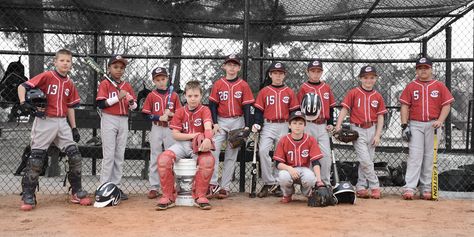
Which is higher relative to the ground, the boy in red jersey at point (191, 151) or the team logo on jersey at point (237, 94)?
the team logo on jersey at point (237, 94)

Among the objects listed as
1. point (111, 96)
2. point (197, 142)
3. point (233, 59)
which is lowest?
point (197, 142)

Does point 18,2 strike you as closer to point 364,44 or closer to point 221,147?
point 221,147

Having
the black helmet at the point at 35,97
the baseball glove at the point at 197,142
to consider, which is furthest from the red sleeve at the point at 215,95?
the black helmet at the point at 35,97

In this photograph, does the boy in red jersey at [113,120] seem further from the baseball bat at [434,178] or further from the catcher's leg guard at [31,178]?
the baseball bat at [434,178]

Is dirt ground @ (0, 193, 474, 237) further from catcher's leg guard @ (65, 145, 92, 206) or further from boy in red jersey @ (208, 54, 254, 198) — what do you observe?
boy in red jersey @ (208, 54, 254, 198)

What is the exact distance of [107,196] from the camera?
523 cm

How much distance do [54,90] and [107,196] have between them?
134 cm

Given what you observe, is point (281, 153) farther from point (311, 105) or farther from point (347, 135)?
point (347, 135)

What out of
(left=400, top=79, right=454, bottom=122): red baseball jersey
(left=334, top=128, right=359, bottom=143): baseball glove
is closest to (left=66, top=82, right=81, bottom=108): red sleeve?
(left=334, top=128, right=359, bottom=143): baseball glove

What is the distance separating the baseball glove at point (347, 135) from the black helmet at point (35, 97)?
11.3 ft

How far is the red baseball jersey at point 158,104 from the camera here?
19.5ft

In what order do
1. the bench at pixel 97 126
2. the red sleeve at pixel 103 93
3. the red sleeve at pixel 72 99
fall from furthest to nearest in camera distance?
the bench at pixel 97 126
the red sleeve at pixel 103 93
the red sleeve at pixel 72 99

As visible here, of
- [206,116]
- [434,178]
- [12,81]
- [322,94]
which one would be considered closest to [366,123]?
[322,94]

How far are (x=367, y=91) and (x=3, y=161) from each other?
776cm
